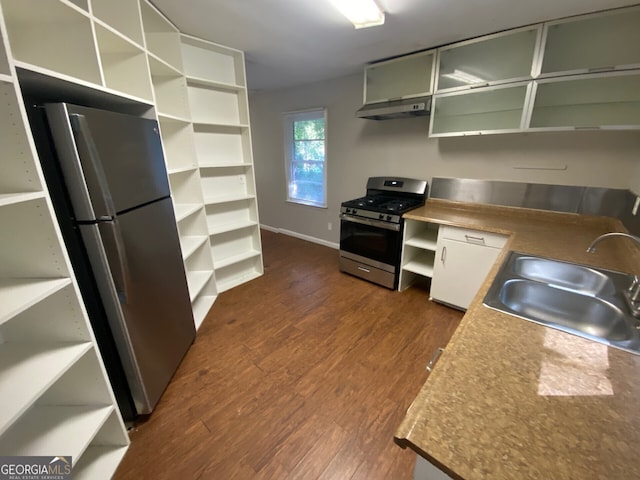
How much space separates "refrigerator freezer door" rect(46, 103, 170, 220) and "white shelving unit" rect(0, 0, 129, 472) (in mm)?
188

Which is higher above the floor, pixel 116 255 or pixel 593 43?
pixel 593 43

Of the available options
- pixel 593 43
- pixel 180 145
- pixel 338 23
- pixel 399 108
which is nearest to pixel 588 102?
pixel 593 43

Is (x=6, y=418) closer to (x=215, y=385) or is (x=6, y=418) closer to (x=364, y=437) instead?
(x=215, y=385)

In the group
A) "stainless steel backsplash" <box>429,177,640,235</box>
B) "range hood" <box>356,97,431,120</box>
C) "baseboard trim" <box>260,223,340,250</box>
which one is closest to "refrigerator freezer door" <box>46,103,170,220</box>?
"range hood" <box>356,97,431,120</box>

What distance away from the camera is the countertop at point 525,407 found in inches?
21.6

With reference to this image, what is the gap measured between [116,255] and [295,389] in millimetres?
1290

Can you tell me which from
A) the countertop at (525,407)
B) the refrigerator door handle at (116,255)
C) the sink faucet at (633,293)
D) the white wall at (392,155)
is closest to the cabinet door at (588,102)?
the white wall at (392,155)

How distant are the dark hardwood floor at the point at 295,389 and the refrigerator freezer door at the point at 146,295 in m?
0.21

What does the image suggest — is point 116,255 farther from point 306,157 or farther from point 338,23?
point 306,157

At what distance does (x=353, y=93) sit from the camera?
3.43 m

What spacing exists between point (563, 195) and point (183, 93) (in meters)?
3.30

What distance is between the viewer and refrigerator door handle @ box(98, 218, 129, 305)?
1.22 m

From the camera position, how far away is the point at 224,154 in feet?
9.26

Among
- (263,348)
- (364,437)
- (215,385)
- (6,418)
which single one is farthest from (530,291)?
(6,418)
